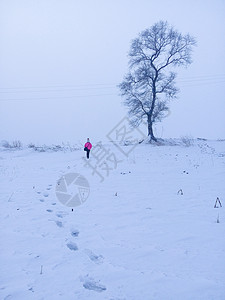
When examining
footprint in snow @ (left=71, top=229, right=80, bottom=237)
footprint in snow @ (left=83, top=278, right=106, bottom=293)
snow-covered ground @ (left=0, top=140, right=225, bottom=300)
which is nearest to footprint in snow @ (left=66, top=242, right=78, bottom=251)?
snow-covered ground @ (left=0, top=140, right=225, bottom=300)

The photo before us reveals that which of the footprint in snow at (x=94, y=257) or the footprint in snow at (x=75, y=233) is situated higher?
the footprint in snow at (x=75, y=233)

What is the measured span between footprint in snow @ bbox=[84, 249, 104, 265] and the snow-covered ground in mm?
18

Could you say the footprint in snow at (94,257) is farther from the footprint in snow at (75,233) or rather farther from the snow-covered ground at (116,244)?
the footprint in snow at (75,233)

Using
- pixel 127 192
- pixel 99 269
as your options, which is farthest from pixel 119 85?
pixel 99 269

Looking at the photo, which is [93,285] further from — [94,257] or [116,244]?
[116,244]

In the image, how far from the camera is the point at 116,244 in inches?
180

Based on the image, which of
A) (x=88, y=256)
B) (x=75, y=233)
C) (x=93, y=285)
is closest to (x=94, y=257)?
(x=88, y=256)

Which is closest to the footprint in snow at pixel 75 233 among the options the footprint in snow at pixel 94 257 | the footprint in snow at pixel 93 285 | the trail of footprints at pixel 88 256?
the trail of footprints at pixel 88 256

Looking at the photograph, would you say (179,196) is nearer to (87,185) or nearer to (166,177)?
(166,177)

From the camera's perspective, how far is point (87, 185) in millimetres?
9211

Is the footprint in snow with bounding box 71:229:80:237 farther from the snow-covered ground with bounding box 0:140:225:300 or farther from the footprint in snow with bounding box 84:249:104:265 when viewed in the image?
the footprint in snow with bounding box 84:249:104:265

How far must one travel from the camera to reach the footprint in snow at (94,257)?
4027mm

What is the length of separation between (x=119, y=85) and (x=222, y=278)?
76.4 ft

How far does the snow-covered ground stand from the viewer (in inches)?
131
